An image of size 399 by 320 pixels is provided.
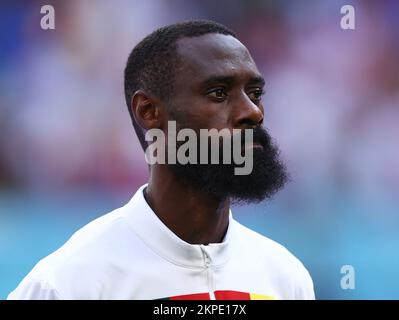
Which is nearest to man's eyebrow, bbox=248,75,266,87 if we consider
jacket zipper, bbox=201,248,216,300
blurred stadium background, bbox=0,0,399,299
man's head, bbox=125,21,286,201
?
man's head, bbox=125,21,286,201

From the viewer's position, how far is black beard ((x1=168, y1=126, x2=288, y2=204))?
1917 millimetres

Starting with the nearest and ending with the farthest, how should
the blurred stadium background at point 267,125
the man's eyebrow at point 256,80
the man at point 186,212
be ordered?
the man at point 186,212
the man's eyebrow at point 256,80
the blurred stadium background at point 267,125

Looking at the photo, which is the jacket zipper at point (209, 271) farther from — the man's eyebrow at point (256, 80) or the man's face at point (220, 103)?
the man's eyebrow at point (256, 80)

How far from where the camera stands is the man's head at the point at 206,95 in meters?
1.87

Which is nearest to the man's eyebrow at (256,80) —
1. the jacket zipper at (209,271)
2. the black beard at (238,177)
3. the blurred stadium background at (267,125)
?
the black beard at (238,177)

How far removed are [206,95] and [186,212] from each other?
32 centimetres

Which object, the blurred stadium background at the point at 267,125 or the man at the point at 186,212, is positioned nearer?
the man at the point at 186,212

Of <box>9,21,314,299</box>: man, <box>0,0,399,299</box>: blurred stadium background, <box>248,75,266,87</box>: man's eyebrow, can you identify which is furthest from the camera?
<box>0,0,399,299</box>: blurred stadium background

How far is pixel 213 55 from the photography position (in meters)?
1.90

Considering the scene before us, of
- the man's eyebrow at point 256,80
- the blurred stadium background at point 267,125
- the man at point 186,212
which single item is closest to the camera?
the man at point 186,212

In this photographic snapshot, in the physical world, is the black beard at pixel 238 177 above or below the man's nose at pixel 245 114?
below

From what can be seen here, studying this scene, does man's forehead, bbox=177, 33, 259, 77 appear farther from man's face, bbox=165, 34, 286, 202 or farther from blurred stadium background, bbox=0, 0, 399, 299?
blurred stadium background, bbox=0, 0, 399, 299

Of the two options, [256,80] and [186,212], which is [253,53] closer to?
[256,80]
